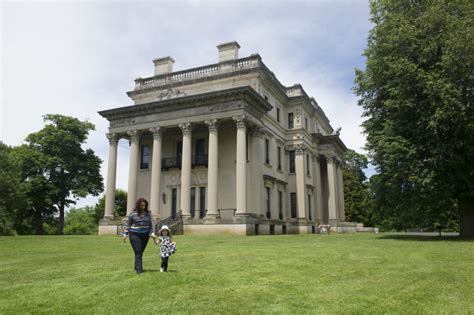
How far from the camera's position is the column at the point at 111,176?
119 ft

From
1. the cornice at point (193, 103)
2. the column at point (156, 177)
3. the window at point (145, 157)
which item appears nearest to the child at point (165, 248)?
the cornice at point (193, 103)

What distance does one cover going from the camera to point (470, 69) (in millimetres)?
21234

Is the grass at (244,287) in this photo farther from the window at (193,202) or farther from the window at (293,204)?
the window at (293,204)

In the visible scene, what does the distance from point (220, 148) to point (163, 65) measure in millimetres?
11776

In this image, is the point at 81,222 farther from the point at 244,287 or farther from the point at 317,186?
the point at 244,287

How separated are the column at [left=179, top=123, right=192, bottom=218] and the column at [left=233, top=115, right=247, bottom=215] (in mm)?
4418

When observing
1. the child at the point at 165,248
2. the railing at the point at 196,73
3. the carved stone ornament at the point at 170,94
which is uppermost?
the railing at the point at 196,73

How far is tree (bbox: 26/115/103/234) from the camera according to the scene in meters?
46.2

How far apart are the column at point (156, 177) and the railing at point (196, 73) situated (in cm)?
621

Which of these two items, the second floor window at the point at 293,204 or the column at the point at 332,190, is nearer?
the second floor window at the point at 293,204

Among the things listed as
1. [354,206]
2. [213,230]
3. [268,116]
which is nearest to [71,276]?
[213,230]

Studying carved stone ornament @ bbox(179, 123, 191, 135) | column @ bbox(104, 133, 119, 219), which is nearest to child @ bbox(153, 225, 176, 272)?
carved stone ornament @ bbox(179, 123, 191, 135)

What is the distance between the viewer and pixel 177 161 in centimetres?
3766

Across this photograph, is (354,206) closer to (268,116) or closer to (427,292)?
(268,116)
